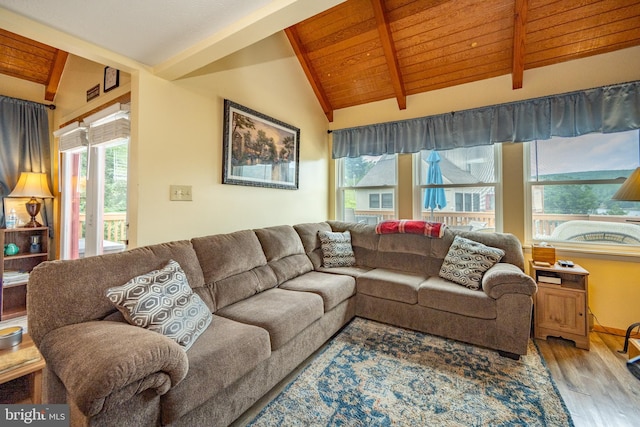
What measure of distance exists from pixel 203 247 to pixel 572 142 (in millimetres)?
3708

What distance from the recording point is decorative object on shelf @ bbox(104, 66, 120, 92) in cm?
238

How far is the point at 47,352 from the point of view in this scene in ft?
3.76

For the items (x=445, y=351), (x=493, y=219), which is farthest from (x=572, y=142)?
(x=445, y=351)

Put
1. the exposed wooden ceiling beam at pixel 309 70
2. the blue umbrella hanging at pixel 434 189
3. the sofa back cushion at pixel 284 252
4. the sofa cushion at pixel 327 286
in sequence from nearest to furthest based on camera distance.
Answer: the sofa cushion at pixel 327 286
the sofa back cushion at pixel 284 252
the exposed wooden ceiling beam at pixel 309 70
the blue umbrella hanging at pixel 434 189

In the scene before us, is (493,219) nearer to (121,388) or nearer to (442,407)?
(442,407)

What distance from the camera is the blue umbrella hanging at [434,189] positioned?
3438mm

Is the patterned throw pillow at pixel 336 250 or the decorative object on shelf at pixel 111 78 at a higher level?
the decorative object on shelf at pixel 111 78

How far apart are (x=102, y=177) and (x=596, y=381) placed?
14.7ft

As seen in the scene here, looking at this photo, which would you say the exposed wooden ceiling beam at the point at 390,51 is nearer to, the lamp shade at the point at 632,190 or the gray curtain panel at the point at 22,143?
the lamp shade at the point at 632,190

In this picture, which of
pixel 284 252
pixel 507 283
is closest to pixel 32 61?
pixel 284 252

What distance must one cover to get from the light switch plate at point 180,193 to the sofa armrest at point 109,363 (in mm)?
1193

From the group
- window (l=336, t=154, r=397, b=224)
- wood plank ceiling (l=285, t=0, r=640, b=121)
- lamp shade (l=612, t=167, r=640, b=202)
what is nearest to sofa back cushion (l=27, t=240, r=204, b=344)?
window (l=336, t=154, r=397, b=224)

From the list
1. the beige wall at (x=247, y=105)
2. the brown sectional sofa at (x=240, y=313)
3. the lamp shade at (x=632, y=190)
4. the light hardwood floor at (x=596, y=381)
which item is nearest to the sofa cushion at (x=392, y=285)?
A: the brown sectional sofa at (x=240, y=313)

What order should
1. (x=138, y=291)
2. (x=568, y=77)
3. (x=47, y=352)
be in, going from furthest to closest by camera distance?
(x=568, y=77) < (x=138, y=291) < (x=47, y=352)
